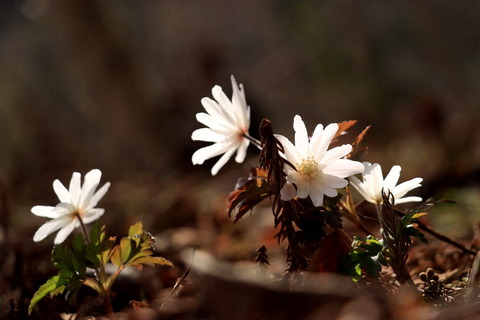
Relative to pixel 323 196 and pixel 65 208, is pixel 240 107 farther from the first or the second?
pixel 65 208

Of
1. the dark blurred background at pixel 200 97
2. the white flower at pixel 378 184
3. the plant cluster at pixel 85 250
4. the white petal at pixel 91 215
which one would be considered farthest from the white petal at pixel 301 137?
the dark blurred background at pixel 200 97

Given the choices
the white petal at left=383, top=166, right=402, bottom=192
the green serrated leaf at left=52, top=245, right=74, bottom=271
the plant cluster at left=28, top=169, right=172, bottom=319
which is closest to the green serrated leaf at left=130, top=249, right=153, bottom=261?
the plant cluster at left=28, top=169, right=172, bottom=319

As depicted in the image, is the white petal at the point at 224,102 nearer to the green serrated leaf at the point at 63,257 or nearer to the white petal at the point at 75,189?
the white petal at the point at 75,189

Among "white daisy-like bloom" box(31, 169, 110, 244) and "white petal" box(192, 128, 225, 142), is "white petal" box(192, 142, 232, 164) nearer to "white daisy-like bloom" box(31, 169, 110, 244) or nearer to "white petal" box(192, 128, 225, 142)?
"white petal" box(192, 128, 225, 142)

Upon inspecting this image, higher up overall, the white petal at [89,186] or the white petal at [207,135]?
the white petal at [207,135]

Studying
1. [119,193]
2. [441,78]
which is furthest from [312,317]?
[441,78]

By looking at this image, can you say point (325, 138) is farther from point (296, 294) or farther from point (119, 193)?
point (119, 193)

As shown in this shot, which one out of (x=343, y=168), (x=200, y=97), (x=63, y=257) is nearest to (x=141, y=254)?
(x=63, y=257)
